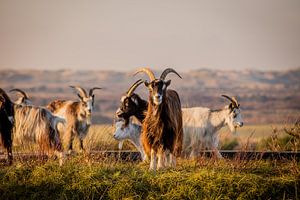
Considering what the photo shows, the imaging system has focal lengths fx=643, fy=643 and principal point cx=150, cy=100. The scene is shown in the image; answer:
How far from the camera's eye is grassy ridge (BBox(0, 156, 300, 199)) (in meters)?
12.1

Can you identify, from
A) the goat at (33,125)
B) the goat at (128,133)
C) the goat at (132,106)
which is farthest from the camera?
the goat at (128,133)

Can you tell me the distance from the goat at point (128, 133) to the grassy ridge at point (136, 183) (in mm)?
5165

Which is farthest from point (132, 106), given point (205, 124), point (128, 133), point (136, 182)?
point (136, 182)

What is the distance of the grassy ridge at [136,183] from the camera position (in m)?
12.1

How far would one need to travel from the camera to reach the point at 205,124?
773 inches

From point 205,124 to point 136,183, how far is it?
7624mm

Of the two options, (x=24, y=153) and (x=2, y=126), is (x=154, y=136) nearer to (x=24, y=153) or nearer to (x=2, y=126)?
(x=24, y=153)

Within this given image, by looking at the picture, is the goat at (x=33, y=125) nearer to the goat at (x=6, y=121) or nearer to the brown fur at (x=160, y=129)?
the goat at (x=6, y=121)

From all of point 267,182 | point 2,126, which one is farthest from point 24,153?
point 267,182

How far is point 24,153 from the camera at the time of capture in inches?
573

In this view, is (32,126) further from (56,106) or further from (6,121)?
(56,106)

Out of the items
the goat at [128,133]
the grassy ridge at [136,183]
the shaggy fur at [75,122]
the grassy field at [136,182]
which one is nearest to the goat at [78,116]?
the shaggy fur at [75,122]

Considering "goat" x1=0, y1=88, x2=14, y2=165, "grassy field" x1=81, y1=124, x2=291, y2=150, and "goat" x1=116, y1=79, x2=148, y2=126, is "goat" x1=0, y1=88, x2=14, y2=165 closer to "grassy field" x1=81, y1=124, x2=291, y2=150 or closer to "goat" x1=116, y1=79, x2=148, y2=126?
"grassy field" x1=81, y1=124, x2=291, y2=150

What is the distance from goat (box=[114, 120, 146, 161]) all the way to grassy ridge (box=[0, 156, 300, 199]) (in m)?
5.16
